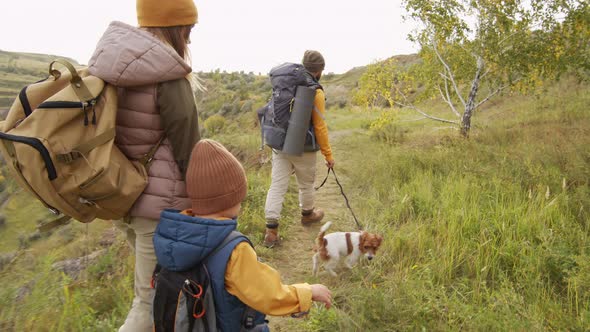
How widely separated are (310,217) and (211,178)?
3.42 metres

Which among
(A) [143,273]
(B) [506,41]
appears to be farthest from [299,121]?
(B) [506,41]

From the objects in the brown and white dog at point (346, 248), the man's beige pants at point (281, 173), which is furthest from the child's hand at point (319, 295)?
the man's beige pants at point (281, 173)

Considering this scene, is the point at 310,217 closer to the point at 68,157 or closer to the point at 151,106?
the point at 151,106

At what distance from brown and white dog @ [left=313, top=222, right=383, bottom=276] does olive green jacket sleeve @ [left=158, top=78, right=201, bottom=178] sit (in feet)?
6.44

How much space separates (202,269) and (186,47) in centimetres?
121

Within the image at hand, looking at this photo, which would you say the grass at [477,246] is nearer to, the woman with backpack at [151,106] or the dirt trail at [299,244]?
the dirt trail at [299,244]

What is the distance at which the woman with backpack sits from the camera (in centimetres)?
168

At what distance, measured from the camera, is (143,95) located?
1757 mm

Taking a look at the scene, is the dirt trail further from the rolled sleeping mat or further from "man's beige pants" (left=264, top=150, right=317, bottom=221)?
the rolled sleeping mat

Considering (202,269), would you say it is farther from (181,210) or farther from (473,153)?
(473,153)

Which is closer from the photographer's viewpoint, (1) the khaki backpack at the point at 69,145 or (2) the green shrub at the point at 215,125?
(1) the khaki backpack at the point at 69,145

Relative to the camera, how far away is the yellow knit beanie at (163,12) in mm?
1847

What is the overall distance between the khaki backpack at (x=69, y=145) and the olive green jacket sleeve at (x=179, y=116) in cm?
22

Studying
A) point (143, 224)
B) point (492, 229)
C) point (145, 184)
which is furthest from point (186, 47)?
point (492, 229)
